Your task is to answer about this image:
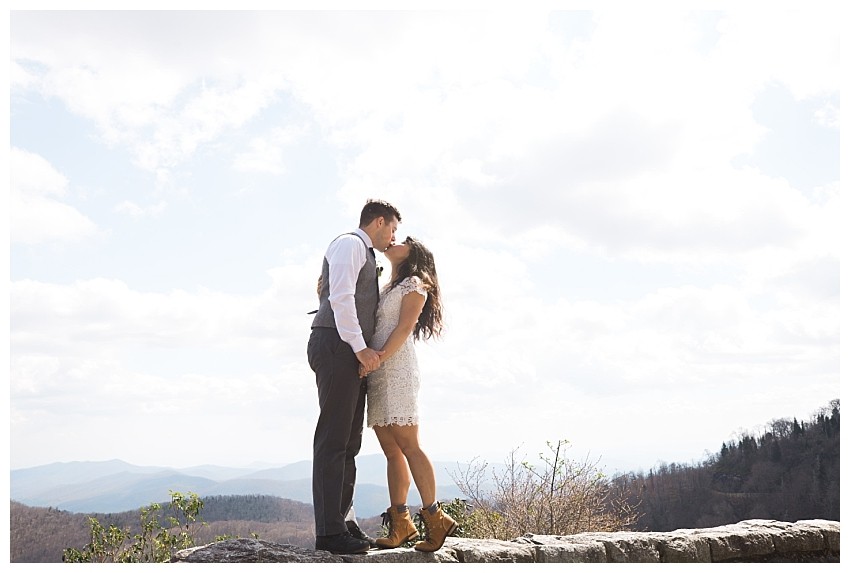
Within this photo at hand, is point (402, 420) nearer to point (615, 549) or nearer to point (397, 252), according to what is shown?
point (397, 252)

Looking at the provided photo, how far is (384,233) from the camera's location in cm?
360

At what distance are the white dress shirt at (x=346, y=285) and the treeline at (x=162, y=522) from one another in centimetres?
362

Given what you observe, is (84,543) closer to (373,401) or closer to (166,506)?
(166,506)

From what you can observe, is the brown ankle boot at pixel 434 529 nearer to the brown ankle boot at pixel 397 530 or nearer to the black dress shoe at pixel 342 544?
the brown ankle boot at pixel 397 530

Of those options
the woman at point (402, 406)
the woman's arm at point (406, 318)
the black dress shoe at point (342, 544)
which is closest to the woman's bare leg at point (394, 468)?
Result: the woman at point (402, 406)

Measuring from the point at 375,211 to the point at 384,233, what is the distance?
11 cm

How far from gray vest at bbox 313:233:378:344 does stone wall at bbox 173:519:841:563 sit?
0.98m

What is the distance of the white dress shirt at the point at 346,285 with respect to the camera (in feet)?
10.8

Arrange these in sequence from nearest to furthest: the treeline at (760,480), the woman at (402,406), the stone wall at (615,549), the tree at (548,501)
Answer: the stone wall at (615,549)
the woman at (402,406)
the tree at (548,501)
the treeline at (760,480)

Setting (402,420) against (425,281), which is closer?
(402,420)

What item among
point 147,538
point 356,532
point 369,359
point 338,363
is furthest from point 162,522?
point 369,359

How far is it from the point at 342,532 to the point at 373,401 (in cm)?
61

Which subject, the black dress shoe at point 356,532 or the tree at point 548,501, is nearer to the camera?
the black dress shoe at point 356,532

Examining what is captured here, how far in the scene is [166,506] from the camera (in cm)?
668
